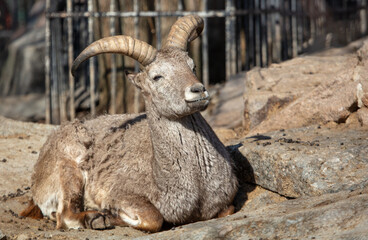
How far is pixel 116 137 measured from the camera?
6.86 metres

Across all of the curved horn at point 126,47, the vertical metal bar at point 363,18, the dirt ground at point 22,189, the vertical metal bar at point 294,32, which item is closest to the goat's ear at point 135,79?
the curved horn at point 126,47

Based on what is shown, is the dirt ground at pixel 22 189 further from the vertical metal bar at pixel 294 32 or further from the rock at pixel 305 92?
the vertical metal bar at pixel 294 32

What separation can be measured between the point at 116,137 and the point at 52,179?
2.90 feet

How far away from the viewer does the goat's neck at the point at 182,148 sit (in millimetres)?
5973

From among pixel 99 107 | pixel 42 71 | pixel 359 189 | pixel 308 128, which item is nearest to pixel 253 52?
pixel 99 107

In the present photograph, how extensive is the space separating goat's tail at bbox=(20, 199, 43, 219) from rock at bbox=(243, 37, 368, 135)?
2983 mm

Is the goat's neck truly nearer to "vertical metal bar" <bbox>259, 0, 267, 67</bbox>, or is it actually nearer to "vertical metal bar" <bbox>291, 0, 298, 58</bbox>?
"vertical metal bar" <bbox>259, 0, 267, 67</bbox>

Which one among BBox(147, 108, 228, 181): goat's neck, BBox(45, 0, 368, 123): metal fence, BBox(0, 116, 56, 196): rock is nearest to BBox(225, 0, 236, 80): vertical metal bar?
BBox(45, 0, 368, 123): metal fence

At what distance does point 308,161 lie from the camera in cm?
583

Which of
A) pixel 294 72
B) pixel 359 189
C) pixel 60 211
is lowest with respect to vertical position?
pixel 60 211

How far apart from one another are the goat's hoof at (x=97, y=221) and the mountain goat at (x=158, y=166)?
10 millimetres

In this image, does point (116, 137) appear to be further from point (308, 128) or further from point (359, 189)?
point (359, 189)

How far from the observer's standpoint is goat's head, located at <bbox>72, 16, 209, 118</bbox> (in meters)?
5.82

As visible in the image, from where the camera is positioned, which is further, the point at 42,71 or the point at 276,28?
the point at 42,71
